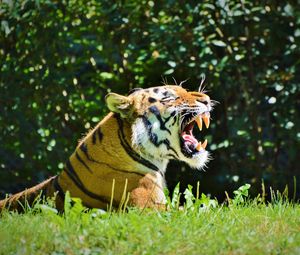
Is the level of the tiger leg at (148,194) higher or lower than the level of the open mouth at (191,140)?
lower

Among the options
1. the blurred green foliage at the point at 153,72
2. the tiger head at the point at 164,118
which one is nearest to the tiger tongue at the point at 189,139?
the tiger head at the point at 164,118

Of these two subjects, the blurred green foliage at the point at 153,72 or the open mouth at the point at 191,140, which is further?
the blurred green foliage at the point at 153,72

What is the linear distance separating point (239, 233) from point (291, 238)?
29cm

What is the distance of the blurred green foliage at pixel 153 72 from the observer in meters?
9.02

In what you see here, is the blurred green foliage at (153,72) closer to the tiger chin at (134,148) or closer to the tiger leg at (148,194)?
the tiger chin at (134,148)

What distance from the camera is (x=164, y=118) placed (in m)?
6.22

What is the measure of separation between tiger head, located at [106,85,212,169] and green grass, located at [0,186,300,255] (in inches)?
28.9

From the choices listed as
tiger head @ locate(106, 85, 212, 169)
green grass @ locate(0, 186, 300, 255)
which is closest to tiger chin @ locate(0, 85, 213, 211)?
tiger head @ locate(106, 85, 212, 169)

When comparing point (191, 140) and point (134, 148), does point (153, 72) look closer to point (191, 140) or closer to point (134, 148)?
point (191, 140)

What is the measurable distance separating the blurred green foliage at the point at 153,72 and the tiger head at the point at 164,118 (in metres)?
2.68

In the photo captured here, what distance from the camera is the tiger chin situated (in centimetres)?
608

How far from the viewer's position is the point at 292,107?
9.16 metres

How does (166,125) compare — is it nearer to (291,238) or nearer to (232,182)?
(291,238)

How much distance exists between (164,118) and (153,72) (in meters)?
3.17
